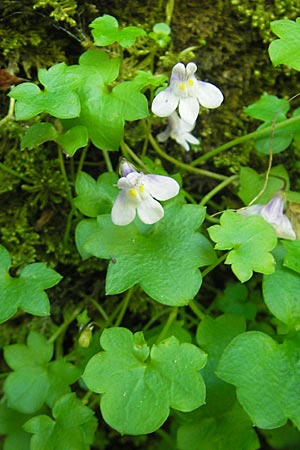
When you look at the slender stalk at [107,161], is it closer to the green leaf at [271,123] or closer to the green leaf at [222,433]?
the green leaf at [271,123]

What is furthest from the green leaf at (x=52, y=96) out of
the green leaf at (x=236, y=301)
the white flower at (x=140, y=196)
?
the green leaf at (x=236, y=301)

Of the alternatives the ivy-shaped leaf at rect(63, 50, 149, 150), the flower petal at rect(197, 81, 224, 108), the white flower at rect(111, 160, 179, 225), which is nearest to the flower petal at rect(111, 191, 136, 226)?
the white flower at rect(111, 160, 179, 225)

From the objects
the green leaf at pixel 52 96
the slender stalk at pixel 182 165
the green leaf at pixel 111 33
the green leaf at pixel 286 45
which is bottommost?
the slender stalk at pixel 182 165

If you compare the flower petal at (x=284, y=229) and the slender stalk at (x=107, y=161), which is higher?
the flower petal at (x=284, y=229)

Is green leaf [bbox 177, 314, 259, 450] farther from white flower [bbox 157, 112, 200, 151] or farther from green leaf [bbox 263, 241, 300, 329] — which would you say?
white flower [bbox 157, 112, 200, 151]

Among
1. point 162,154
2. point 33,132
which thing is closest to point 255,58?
point 162,154

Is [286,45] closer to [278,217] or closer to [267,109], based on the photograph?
[267,109]
